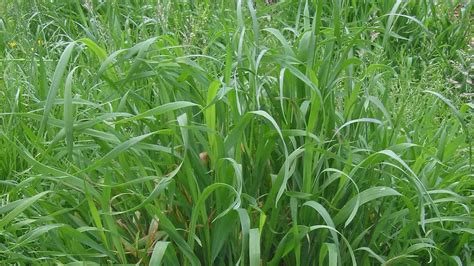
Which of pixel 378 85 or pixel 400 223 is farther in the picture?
pixel 378 85

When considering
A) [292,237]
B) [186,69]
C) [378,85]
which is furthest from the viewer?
[378,85]

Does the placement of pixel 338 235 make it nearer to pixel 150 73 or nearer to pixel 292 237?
pixel 292 237

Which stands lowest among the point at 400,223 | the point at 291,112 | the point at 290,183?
the point at 400,223

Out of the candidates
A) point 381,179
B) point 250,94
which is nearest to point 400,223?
point 381,179

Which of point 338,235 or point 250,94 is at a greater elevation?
point 250,94

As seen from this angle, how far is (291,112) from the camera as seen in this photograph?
110 inches

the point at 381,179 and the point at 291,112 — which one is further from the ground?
Answer: the point at 291,112

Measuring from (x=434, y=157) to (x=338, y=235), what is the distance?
0.38m

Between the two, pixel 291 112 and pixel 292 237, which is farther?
pixel 291 112

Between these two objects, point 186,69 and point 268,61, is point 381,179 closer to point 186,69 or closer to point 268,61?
point 268,61

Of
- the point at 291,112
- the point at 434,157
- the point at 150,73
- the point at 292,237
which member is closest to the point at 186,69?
the point at 150,73

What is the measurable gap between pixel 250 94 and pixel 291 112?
0.44 feet

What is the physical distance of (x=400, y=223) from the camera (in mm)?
2861

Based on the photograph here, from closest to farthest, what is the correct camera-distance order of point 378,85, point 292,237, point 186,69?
point 292,237
point 186,69
point 378,85
